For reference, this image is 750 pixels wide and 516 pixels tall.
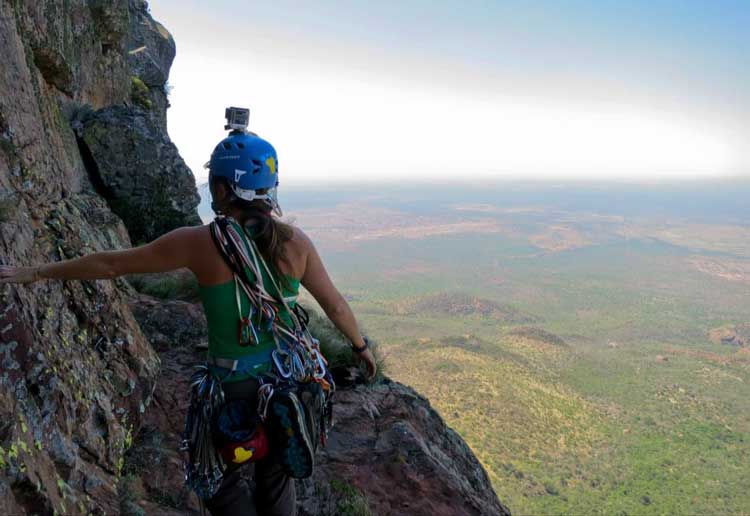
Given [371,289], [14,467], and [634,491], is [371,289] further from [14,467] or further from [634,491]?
[14,467]

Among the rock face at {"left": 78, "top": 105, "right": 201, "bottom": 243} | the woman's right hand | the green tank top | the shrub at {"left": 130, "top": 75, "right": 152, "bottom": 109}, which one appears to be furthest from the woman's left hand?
the shrub at {"left": 130, "top": 75, "right": 152, "bottom": 109}

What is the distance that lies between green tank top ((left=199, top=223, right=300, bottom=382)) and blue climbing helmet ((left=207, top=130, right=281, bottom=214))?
20 cm

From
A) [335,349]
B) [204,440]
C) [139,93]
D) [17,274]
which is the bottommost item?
[335,349]

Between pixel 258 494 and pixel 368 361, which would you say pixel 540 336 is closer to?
pixel 368 361

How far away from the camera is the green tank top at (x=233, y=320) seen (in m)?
2.54

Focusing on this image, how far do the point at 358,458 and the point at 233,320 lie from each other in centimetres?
315

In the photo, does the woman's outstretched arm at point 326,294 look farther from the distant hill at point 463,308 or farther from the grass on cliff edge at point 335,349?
the distant hill at point 463,308

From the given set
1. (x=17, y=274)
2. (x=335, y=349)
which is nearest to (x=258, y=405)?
(x=17, y=274)

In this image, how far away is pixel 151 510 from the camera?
132 inches

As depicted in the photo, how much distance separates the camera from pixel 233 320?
257 centimetres

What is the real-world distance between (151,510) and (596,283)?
191819 millimetres

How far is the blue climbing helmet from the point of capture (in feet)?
8.30

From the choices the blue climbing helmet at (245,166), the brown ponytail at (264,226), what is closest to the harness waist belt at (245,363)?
the brown ponytail at (264,226)

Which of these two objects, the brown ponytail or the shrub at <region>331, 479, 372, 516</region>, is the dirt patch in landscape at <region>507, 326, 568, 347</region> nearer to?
the shrub at <region>331, 479, 372, 516</region>
